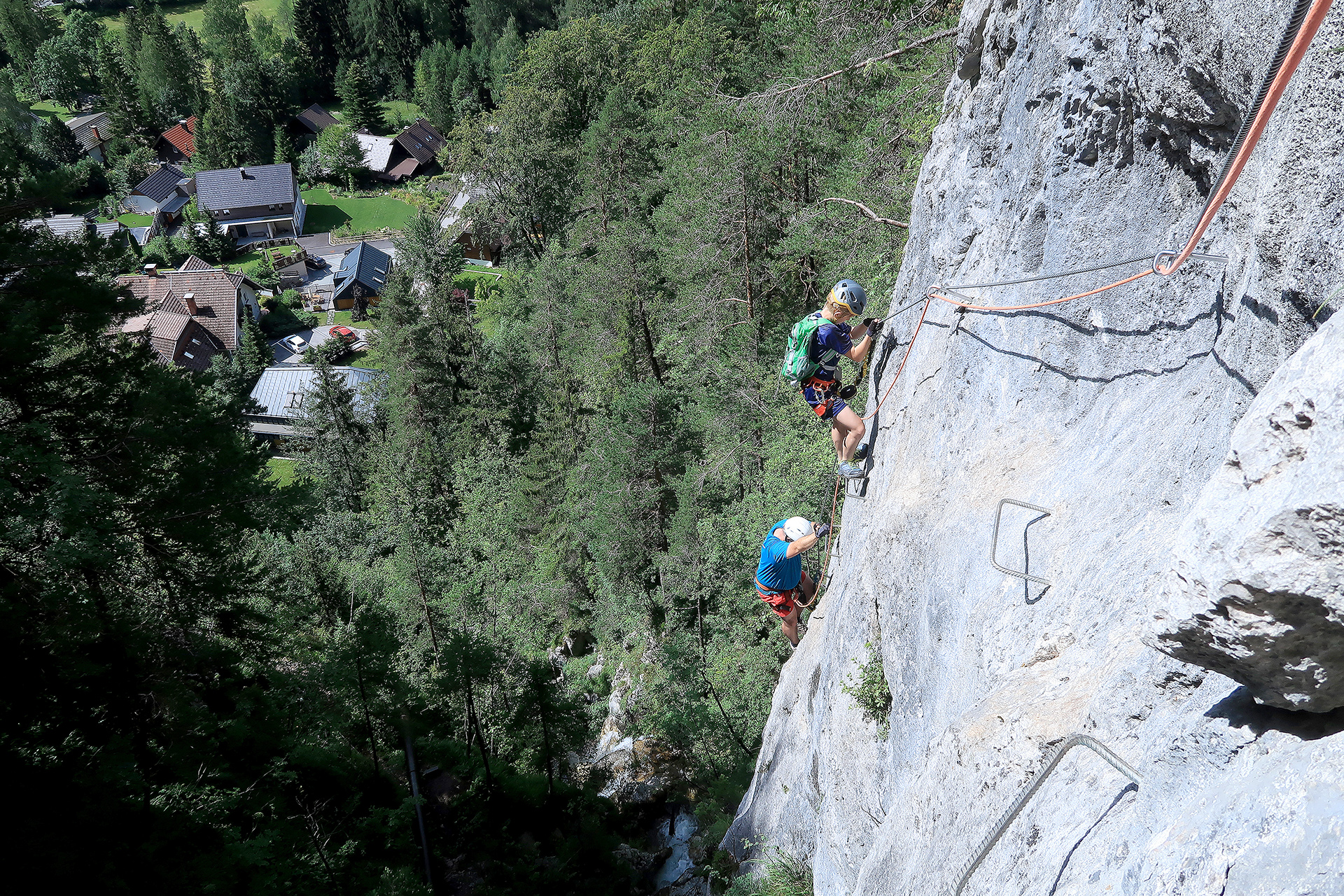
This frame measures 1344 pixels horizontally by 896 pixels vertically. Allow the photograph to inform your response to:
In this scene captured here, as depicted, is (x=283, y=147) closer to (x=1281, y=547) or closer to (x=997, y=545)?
(x=997, y=545)

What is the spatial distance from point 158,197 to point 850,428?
8325 cm

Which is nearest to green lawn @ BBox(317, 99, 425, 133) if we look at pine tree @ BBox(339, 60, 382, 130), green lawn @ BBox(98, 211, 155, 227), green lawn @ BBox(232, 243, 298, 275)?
pine tree @ BBox(339, 60, 382, 130)

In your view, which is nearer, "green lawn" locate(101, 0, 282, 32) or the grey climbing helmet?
the grey climbing helmet

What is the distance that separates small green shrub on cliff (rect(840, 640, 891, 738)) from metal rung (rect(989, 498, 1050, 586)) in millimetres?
2091

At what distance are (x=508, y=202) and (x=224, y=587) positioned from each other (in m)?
34.1

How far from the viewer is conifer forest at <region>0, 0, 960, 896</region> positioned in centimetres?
971

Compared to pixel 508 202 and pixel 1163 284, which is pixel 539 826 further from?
pixel 508 202

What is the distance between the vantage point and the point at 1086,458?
483 cm

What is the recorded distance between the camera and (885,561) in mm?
6922

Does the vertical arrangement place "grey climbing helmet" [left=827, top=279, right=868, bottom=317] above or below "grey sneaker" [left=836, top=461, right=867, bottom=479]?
above

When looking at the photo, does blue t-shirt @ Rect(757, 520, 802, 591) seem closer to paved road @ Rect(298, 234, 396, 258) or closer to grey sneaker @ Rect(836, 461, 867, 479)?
grey sneaker @ Rect(836, 461, 867, 479)

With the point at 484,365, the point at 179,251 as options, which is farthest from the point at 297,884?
the point at 179,251

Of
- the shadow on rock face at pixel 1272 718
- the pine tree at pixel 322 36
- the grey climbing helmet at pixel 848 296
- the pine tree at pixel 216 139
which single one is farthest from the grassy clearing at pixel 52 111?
the shadow on rock face at pixel 1272 718

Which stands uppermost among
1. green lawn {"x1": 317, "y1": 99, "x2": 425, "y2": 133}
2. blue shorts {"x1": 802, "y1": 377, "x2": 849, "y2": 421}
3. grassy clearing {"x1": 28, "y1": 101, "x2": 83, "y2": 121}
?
blue shorts {"x1": 802, "y1": 377, "x2": 849, "y2": 421}
